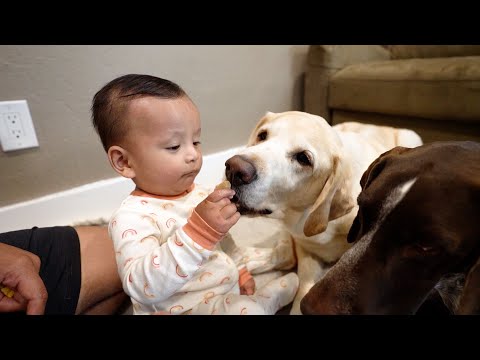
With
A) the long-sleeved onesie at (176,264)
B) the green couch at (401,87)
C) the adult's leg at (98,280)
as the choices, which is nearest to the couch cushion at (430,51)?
the green couch at (401,87)

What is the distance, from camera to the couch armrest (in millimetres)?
2047

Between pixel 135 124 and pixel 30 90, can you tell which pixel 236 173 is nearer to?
pixel 135 124

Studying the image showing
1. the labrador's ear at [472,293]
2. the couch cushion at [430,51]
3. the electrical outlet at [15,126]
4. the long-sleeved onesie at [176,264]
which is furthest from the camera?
the couch cushion at [430,51]

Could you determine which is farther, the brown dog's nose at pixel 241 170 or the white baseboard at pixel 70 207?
the white baseboard at pixel 70 207

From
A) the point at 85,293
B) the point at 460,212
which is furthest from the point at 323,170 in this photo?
the point at 85,293

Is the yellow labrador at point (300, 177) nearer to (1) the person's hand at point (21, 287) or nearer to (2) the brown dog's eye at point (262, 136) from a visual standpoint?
(2) the brown dog's eye at point (262, 136)

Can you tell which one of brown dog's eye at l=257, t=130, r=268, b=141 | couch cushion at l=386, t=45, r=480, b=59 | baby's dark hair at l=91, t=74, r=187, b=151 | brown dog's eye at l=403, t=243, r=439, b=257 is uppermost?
couch cushion at l=386, t=45, r=480, b=59

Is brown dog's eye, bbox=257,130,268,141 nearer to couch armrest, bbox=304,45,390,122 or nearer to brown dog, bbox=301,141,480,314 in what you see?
brown dog, bbox=301,141,480,314

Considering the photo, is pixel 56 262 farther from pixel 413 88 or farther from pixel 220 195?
pixel 413 88

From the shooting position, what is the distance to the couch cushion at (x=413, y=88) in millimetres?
1564

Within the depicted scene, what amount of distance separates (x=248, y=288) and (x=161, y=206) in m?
0.47

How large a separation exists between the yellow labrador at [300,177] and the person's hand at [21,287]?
1.92 ft

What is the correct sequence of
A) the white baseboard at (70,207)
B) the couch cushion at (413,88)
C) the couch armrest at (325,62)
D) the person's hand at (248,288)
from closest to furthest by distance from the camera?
the person's hand at (248,288)
the white baseboard at (70,207)
the couch cushion at (413,88)
the couch armrest at (325,62)

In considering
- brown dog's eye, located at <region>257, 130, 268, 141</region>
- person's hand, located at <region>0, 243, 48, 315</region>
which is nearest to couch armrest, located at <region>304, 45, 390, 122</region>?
brown dog's eye, located at <region>257, 130, 268, 141</region>
